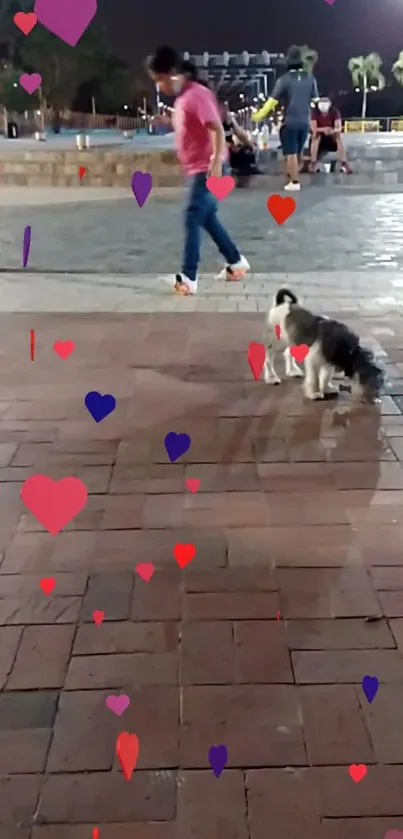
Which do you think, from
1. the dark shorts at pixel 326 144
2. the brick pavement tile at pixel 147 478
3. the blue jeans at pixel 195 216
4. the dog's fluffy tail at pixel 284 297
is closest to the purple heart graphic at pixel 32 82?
the blue jeans at pixel 195 216

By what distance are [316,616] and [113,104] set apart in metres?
21.3

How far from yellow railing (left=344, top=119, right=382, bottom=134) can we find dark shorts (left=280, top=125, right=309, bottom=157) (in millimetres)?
12803

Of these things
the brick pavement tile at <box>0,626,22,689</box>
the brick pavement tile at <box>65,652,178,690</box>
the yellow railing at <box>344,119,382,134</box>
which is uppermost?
the brick pavement tile at <box>65,652,178,690</box>

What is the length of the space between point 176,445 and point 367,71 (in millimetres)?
16190

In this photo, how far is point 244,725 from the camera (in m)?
1.73

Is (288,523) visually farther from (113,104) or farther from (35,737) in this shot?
(113,104)

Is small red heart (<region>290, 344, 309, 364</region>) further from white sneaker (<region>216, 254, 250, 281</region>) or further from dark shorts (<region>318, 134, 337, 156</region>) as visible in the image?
dark shorts (<region>318, 134, 337, 156</region>)

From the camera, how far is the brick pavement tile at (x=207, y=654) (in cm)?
186

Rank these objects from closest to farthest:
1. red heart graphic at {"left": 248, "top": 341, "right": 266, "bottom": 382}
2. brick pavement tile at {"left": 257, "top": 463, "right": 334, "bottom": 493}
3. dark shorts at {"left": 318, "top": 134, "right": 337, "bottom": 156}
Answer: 1. brick pavement tile at {"left": 257, "top": 463, "right": 334, "bottom": 493}
2. red heart graphic at {"left": 248, "top": 341, "right": 266, "bottom": 382}
3. dark shorts at {"left": 318, "top": 134, "right": 337, "bottom": 156}

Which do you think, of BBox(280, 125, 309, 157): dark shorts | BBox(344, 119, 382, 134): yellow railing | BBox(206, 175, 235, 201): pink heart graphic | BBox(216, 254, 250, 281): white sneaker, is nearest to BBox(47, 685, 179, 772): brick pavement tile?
BBox(206, 175, 235, 201): pink heart graphic

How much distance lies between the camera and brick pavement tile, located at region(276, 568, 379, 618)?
2.11 metres

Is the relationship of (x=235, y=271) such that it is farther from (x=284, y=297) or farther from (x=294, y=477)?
(x=294, y=477)

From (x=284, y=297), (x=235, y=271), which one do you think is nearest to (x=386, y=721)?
(x=284, y=297)

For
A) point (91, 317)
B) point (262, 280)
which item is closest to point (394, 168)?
point (262, 280)
